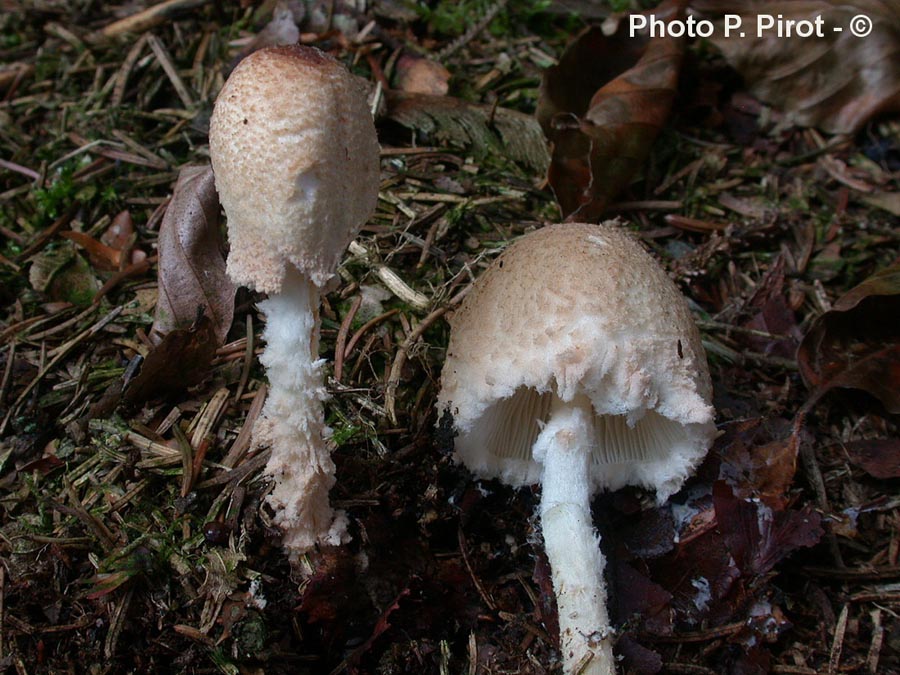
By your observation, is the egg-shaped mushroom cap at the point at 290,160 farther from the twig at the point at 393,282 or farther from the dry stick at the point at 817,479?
the dry stick at the point at 817,479

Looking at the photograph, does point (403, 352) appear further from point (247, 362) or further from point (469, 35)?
point (469, 35)

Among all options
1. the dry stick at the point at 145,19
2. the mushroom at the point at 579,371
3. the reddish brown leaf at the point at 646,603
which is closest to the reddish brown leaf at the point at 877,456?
the mushroom at the point at 579,371

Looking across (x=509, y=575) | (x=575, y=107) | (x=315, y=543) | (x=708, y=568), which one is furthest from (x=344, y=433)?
(x=575, y=107)

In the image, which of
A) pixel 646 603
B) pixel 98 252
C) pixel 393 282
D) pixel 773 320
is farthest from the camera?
pixel 773 320

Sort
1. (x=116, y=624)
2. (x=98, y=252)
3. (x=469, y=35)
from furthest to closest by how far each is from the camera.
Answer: (x=469, y=35), (x=98, y=252), (x=116, y=624)

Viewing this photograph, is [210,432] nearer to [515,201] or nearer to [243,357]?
[243,357]

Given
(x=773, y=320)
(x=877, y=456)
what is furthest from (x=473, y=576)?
(x=773, y=320)
